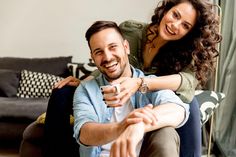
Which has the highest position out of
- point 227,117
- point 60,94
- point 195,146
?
point 60,94

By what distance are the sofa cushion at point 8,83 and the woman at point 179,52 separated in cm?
169

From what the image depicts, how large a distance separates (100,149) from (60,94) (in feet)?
1.15

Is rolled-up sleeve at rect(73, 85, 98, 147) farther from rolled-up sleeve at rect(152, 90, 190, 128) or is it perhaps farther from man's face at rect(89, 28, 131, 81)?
rolled-up sleeve at rect(152, 90, 190, 128)

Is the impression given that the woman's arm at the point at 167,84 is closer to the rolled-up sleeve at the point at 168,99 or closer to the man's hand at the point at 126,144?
the rolled-up sleeve at the point at 168,99

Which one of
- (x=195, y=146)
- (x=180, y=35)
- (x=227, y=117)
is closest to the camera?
(x=195, y=146)

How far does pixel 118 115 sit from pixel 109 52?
27 cm

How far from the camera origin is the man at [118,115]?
3.94 feet

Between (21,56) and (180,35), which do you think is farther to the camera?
(21,56)

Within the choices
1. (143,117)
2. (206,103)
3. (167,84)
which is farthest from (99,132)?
(206,103)

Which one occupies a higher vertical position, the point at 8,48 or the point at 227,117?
the point at 8,48

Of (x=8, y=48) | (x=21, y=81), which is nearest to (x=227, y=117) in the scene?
(x=21, y=81)

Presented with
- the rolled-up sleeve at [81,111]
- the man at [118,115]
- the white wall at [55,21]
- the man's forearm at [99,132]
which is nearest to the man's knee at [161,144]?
the man at [118,115]

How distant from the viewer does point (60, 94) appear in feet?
5.50

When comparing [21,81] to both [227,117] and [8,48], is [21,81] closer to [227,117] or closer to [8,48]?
[8,48]
